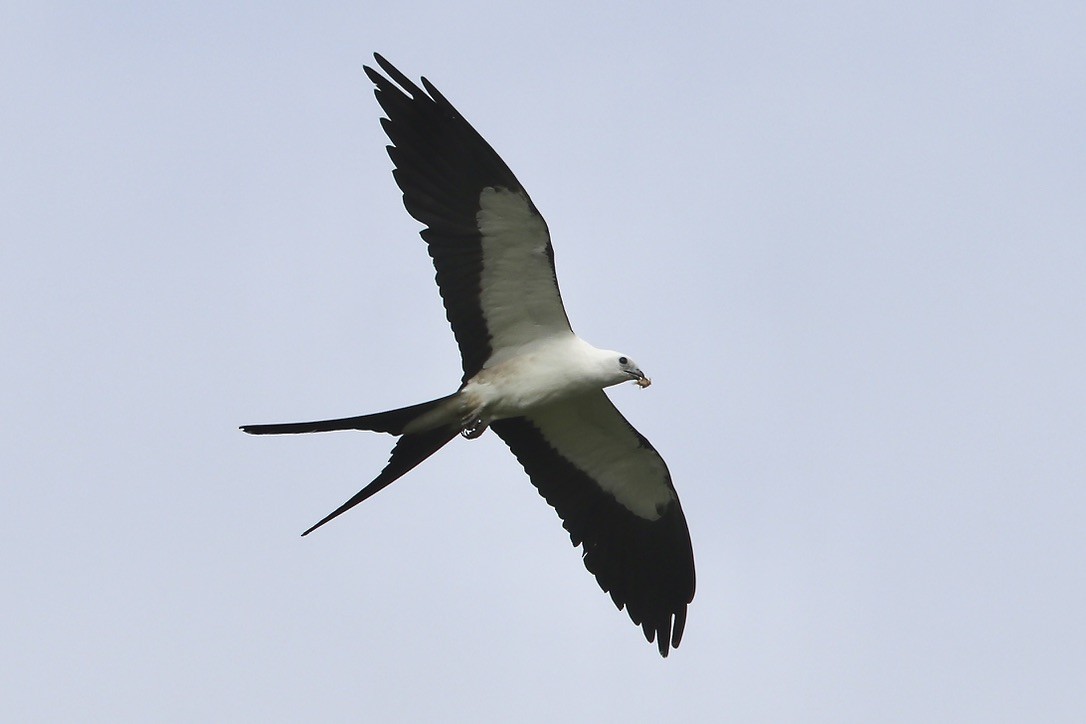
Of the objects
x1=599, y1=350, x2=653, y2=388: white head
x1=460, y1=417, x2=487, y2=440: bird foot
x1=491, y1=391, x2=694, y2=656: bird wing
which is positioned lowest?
x1=491, y1=391, x2=694, y2=656: bird wing

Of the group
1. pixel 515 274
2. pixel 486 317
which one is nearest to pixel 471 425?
pixel 486 317

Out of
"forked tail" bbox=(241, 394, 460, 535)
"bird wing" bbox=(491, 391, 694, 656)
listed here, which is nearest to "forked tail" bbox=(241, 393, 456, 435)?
"forked tail" bbox=(241, 394, 460, 535)

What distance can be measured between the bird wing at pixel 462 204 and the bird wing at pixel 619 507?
1215 millimetres

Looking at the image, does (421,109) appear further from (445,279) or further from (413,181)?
(445,279)

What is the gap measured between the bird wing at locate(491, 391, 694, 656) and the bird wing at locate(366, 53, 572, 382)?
47.9 inches

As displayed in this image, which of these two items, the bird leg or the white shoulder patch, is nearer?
the white shoulder patch

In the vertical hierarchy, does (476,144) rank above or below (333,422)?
above

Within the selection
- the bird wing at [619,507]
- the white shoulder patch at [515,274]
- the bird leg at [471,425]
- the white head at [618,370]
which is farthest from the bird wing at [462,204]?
the bird wing at [619,507]

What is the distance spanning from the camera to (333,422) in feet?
33.1

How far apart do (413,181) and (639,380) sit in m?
2.12

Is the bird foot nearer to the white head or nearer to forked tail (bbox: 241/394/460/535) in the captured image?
forked tail (bbox: 241/394/460/535)

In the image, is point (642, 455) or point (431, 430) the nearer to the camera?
point (431, 430)

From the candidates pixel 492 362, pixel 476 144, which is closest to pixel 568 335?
pixel 492 362

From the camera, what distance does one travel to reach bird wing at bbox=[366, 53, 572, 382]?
34.1 feet
